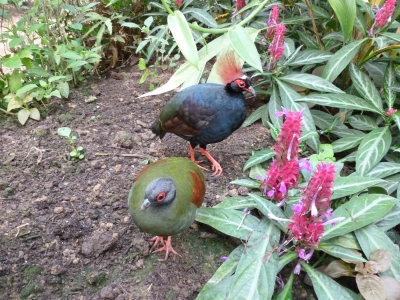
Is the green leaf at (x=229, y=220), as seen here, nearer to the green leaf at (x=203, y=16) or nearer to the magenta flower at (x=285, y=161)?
the magenta flower at (x=285, y=161)

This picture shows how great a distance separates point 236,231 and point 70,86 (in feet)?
6.38

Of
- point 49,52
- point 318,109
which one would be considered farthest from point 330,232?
point 49,52

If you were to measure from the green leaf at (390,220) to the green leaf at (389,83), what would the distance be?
0.78 metres

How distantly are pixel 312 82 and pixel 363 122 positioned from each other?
42 centimetres

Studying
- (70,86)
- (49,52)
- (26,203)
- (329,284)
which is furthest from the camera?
(70,86)

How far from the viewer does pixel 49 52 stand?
3.02 metres

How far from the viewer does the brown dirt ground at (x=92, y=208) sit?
1.96m

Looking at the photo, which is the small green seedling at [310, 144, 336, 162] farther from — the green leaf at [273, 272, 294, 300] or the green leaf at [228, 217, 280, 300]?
the green leaf at [273, 272, 294, 300]

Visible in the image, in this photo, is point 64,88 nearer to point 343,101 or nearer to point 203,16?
point 203,16

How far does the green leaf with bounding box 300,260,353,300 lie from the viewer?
5.90 feet

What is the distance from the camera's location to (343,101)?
260cm

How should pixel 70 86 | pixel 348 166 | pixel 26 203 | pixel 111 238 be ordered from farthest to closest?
pixel 70 86, pixel 348 166, pixel 26 203, pixel 111 238

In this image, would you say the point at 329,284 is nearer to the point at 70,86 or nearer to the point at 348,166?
the point at 348,166

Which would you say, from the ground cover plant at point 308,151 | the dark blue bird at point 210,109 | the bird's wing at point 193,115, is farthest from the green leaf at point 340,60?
the bird's wing at point 193,115
